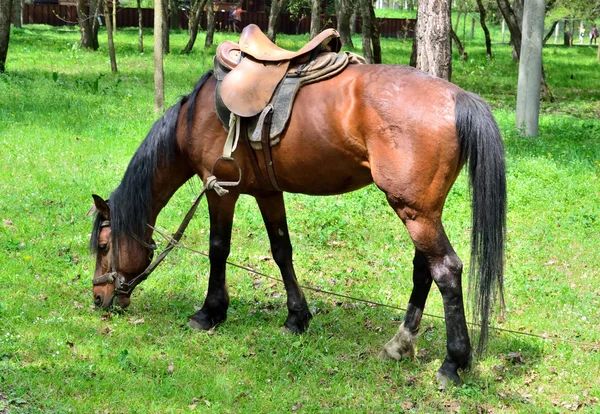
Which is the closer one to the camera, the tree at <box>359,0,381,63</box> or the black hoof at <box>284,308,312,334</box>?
the black hoof at <box>284,308,312,334</box>

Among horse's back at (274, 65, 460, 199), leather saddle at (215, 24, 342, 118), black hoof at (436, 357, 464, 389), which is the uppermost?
leather saddle at (215, 24, 342, 118)

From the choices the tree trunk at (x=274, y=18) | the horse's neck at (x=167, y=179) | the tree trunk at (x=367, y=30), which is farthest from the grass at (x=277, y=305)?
the tree trunk at (x=274, y=18)

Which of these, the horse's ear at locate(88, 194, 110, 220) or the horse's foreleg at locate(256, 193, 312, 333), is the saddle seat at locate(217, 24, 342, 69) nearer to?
the horse's foreleg at locate(256, 193, 312, 333)

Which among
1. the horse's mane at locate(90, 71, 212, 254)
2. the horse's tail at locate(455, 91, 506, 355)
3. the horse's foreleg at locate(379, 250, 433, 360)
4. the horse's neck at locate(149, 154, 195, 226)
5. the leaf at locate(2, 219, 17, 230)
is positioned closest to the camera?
the horse's tail at locate(455, 91, 506, 355)

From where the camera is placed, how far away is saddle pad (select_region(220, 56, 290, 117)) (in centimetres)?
548

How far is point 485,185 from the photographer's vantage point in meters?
4.93

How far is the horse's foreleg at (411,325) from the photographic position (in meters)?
5.54

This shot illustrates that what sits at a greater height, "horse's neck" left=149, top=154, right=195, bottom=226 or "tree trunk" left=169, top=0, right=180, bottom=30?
"tree trunk" left=169, top=0, right=180, bottom=30

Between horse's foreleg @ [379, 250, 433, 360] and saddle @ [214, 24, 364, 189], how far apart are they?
1306 mm

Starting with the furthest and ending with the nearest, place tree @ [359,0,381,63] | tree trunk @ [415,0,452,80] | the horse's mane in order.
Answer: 1. tree @ [359,0,381,63]
2. tree trunk @ [415,0,452,80]
3. the horse's mane

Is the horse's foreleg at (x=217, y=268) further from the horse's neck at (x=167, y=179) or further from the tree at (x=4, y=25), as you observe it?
the tree at (x=4, y=25)

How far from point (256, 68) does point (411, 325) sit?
2.27 m

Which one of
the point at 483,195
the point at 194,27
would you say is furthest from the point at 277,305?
the point at 194,27

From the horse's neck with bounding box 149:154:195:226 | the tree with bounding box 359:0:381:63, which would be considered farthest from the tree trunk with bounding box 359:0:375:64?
the horse's neck with bounding box 149:154:195:226
